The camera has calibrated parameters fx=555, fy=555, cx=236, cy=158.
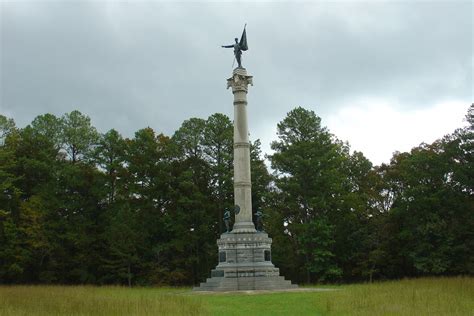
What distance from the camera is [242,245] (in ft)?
100

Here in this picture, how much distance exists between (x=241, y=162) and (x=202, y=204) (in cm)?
1318


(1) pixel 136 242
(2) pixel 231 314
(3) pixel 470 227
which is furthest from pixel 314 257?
(2) pixel 231 314

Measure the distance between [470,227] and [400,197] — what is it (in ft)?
17.4

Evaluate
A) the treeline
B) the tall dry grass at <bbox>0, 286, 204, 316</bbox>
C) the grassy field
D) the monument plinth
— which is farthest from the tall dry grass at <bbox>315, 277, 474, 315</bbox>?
the treeline

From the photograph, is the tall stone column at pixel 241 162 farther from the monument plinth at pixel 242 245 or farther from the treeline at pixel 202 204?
the treeline at pixel 202 204

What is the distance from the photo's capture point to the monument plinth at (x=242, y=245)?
2894cm

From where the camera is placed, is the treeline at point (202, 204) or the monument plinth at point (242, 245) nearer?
the monument plinth at point (242, 245)

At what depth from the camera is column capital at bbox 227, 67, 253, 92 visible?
3234cm

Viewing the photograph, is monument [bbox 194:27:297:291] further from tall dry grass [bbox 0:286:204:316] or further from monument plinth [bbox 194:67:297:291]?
tall dry grass [bbox 0:286:204:316]

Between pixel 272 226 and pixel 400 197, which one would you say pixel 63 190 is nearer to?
pixel 272 226

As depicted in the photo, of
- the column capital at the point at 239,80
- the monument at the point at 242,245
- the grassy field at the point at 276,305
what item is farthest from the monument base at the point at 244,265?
the grassy field at the point at 276,305

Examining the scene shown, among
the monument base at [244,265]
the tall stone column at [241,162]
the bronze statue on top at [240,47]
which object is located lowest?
the monument base at [244,265]

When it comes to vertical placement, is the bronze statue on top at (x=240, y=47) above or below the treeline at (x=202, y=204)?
above

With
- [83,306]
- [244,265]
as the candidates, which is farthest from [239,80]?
[83,306]
